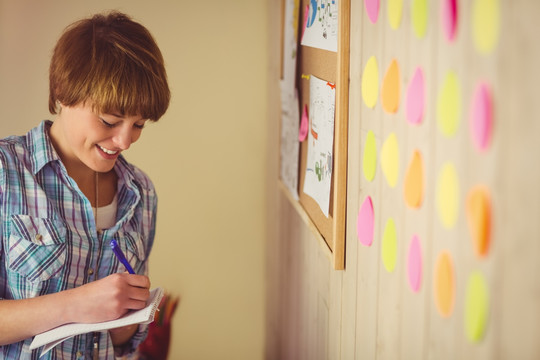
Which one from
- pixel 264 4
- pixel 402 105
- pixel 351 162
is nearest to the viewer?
pixel 402 105

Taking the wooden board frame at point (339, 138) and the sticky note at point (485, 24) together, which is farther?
the wooden board frame at point (339, 138)

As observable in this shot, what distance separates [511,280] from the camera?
1.84 feet

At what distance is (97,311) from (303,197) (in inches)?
28.2

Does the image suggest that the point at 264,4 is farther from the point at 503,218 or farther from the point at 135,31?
the point at 503,218

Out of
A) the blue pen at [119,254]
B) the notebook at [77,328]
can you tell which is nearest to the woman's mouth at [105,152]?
the blue pen at [119,254]

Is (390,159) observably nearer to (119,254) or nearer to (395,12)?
(395,12)

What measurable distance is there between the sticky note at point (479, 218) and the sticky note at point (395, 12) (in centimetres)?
34

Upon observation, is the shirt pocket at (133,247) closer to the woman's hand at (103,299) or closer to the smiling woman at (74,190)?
the smiling woman at (74,190)

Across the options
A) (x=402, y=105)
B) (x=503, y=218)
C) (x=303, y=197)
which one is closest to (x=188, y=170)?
(x=303, y=197)

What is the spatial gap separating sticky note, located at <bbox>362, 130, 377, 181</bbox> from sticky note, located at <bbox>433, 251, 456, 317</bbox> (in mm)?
304

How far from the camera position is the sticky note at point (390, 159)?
891mm

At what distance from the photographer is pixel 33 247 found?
1281 mm

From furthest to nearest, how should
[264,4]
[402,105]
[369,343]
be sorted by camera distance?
1. [264,4]
2. [369,343]
3. [402,105]

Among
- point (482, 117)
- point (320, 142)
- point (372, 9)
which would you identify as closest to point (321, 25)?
point (320, 142)
